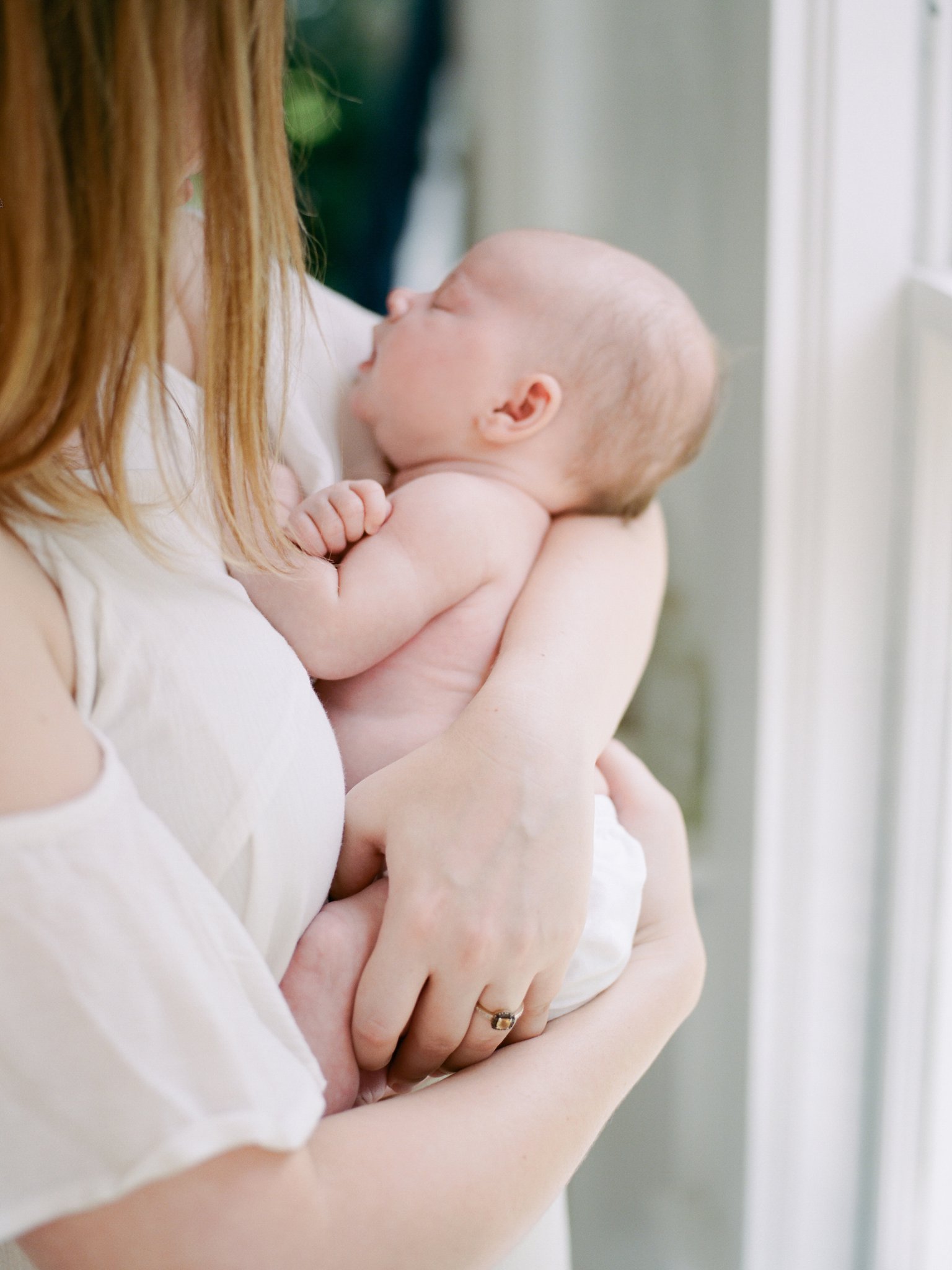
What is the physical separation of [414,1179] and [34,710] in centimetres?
30

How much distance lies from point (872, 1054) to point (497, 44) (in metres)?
1.78

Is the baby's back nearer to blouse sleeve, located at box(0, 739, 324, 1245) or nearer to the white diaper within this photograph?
the white diaper

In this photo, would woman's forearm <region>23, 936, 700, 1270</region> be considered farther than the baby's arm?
No

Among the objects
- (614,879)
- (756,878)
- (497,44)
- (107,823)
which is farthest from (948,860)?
(497,44)

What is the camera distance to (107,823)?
Result: 0.45m

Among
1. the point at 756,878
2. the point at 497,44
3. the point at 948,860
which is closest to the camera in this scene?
the point at 948,860

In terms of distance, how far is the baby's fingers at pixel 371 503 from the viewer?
800 millimetres

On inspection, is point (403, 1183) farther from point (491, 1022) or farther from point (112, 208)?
point (112, 208)

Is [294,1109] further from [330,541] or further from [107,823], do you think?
[330,541]

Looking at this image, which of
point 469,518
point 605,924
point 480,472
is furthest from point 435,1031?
point 480,472

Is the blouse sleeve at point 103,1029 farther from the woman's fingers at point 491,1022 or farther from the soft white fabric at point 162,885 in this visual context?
the woman's fingers at point 491,1022

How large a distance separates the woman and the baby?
90 millimetres

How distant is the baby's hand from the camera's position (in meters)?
0.79

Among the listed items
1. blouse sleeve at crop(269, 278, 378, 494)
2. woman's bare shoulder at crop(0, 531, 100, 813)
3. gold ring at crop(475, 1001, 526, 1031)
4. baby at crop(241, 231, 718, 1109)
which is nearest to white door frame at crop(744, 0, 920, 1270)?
baby at crop(241, 231, 718, 1109)
